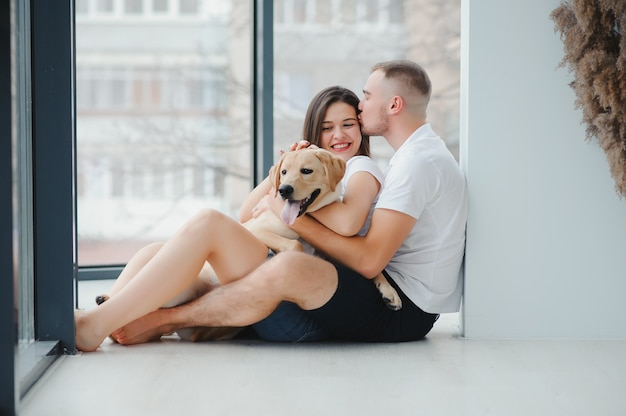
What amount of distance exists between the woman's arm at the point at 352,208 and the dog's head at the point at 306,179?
1.6 inches

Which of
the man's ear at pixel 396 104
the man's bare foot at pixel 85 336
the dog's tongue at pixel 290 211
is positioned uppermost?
the man's ear at pixel 396 104

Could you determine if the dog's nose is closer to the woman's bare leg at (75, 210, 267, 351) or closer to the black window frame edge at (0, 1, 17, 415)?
the woman's bare leg at (75, 210, 267, 351)

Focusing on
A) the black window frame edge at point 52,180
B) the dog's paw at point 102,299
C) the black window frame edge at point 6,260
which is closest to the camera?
the black window frame edge at point 6,260

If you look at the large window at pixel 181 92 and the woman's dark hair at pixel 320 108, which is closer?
the woman's dark hair at pixel 320 108

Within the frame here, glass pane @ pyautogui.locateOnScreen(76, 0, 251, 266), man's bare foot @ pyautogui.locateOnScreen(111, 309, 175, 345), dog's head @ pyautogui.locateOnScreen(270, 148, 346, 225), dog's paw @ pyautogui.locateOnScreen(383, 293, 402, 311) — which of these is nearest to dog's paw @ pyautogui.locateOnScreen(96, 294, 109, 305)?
man's bare foot @ pyautogui.locateOnScreen(111, 309, 175, 345)

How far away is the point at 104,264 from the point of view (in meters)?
4.55

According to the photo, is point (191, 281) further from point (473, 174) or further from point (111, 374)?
point (473, 174)

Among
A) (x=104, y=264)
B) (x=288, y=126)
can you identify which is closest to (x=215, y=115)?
(x=288, y=126)

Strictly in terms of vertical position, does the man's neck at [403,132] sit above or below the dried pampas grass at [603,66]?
below

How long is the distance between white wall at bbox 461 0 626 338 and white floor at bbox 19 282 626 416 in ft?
0.44

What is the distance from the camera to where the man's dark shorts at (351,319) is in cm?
271

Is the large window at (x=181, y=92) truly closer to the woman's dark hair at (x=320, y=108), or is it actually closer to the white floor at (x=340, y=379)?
the woman's dark hair at (x=320, y=108)

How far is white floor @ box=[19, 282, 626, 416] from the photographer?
2105 millimetres

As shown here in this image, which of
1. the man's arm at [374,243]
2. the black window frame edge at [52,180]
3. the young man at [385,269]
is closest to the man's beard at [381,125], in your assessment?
the young man at [385,269]
